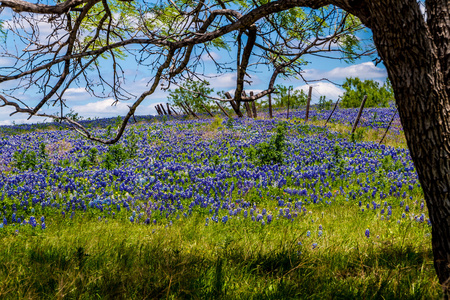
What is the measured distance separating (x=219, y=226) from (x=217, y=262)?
1.96 metres

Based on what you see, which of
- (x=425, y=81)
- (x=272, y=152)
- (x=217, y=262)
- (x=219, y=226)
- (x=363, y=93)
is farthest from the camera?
(x=363, y=93)

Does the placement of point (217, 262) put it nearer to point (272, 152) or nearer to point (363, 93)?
point (272, 152)

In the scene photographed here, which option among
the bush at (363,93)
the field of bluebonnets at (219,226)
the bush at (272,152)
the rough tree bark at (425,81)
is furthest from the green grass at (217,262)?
the bush at (363,93)

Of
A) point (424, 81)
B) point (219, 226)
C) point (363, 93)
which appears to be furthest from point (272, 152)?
point (363, 93)

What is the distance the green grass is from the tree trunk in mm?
862

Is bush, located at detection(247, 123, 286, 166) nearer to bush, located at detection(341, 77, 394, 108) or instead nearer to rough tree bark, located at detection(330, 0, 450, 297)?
rough tree bark, located at detection(330, 0, 450, 297)

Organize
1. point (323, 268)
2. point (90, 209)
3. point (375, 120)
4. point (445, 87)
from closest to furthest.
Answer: point (445, 87) < point (323, 268) < point (90, 209) < point (375, 120)

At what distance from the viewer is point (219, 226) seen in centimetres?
562

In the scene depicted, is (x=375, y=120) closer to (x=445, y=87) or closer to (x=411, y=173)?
(x=411, y=173)

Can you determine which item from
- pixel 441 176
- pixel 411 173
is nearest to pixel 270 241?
pixel 441 176

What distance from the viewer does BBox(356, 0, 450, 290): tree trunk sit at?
289 centimetres

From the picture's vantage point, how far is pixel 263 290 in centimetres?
334

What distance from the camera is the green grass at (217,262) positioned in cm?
320

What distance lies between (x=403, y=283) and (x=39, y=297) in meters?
3.49
